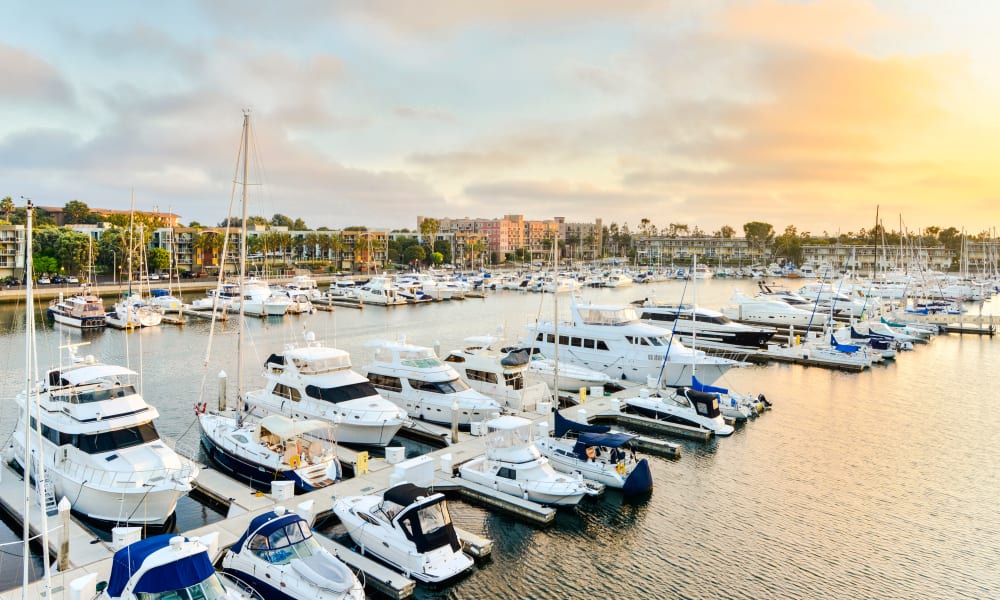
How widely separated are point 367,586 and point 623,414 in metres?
17.1

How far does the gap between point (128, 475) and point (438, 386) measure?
1318cm

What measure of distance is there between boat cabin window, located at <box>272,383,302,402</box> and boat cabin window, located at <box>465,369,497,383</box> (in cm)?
890

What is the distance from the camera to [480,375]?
31.6 metres

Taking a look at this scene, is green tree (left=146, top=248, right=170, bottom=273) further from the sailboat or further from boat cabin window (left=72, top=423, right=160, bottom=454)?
boat cabin window (left=72, top=423, right=160, bottom=454)

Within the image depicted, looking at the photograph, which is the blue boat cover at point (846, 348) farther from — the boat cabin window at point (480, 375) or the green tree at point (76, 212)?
the green tree at point (76, 212)

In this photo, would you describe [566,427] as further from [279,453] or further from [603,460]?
[279,453]

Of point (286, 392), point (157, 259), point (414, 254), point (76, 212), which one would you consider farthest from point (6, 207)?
point (286, 392)

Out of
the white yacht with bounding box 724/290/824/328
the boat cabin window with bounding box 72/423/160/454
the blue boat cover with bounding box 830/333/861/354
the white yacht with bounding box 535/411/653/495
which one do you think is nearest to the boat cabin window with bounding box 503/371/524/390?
the white yacht with bounding box 535/411/653/495

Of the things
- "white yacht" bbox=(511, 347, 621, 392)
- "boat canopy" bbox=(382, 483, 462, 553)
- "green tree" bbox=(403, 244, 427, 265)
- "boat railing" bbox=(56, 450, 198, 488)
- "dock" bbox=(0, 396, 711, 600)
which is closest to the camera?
"dock" bbox=(0, 396, 711, 600)

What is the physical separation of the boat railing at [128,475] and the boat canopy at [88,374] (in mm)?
2687

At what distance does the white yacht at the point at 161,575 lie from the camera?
12.0m

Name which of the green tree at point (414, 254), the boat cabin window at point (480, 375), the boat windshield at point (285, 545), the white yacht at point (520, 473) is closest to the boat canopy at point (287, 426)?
the white yacht at point (520, 473)

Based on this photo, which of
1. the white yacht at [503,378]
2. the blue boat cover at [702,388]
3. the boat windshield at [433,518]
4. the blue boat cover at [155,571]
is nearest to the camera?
the blue boat cover at [155,571]

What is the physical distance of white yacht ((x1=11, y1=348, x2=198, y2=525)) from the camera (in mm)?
17625
